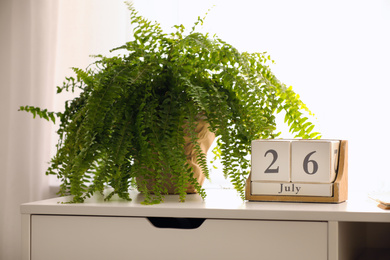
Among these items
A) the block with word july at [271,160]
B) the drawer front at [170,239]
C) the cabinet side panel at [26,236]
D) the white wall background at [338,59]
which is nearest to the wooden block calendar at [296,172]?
the block with word july at [271,160]

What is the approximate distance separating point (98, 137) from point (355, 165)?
3.16ft

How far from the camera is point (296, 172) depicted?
3.01 ft

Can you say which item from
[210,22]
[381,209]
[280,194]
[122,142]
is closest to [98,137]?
[122,142]

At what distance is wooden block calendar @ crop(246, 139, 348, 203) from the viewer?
908mm

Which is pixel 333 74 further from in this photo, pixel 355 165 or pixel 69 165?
pixel 69 165

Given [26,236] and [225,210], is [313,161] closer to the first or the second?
[225,210]

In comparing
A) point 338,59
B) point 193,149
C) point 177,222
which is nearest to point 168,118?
point 193,149

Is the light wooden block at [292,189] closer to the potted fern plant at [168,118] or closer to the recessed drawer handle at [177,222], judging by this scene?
the potted fern plant at [168,118]

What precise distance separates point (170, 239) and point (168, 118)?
245 millimetres

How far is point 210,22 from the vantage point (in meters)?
1.77

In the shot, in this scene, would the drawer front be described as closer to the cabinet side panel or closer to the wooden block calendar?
the cabinet side panel

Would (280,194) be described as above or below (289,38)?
below

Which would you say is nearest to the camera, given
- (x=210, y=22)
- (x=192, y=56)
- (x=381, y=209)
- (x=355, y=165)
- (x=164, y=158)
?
(x=381, y=209)

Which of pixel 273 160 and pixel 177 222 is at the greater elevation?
pixel 273 160
